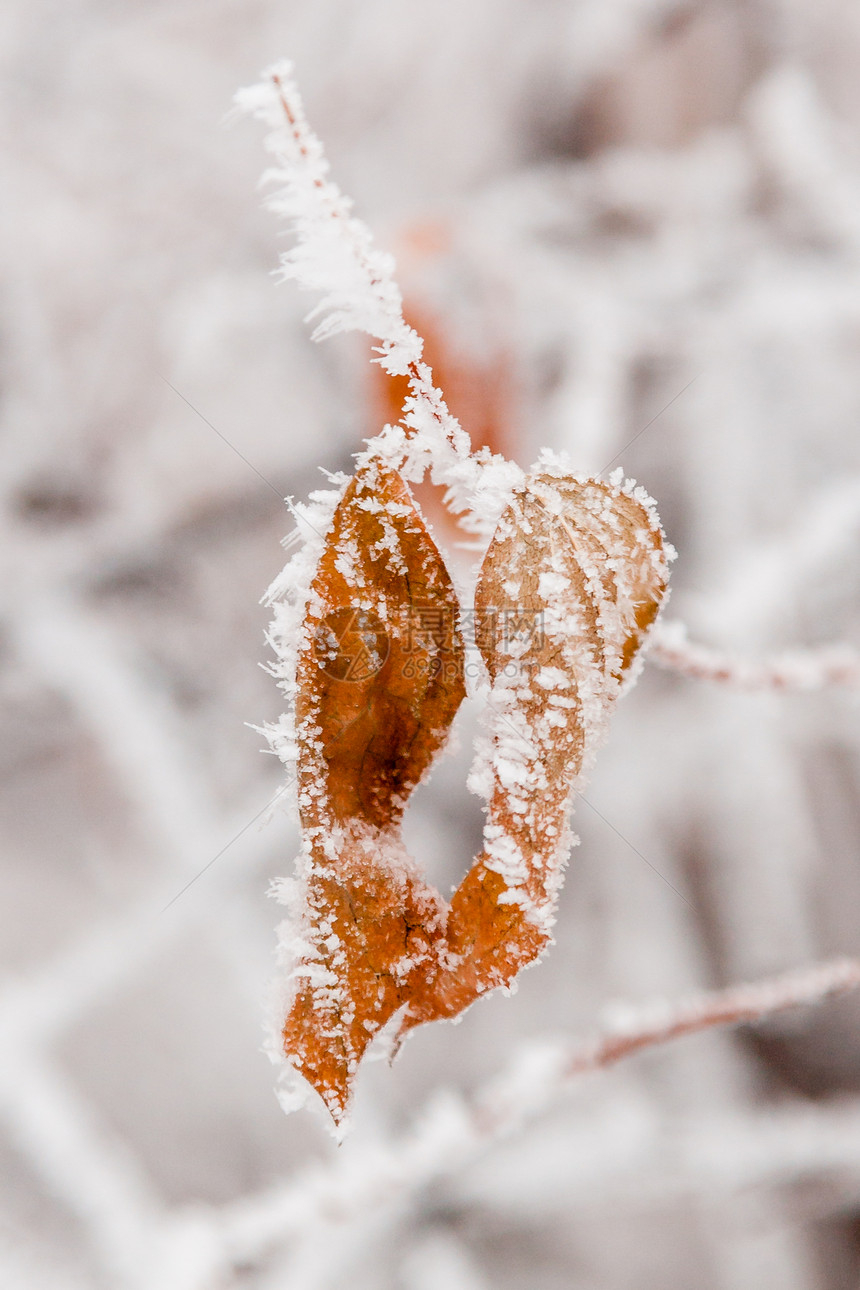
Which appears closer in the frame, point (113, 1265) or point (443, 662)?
point (443, 662)

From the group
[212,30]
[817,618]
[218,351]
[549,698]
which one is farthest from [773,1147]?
[212,30]

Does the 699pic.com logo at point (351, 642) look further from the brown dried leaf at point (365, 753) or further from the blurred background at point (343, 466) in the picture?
the blurred background at point (343, 466)

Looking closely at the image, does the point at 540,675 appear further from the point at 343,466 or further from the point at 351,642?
the point at 343,466

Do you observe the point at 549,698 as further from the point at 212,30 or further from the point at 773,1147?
the point at 212,30

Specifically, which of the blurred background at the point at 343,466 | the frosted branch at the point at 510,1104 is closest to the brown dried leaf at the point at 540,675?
the frosted branch at the point at 510,1104

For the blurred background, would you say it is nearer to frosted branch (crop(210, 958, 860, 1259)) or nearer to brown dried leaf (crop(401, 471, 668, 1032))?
frosted branch (crop(210, 958, 860, 1259))
